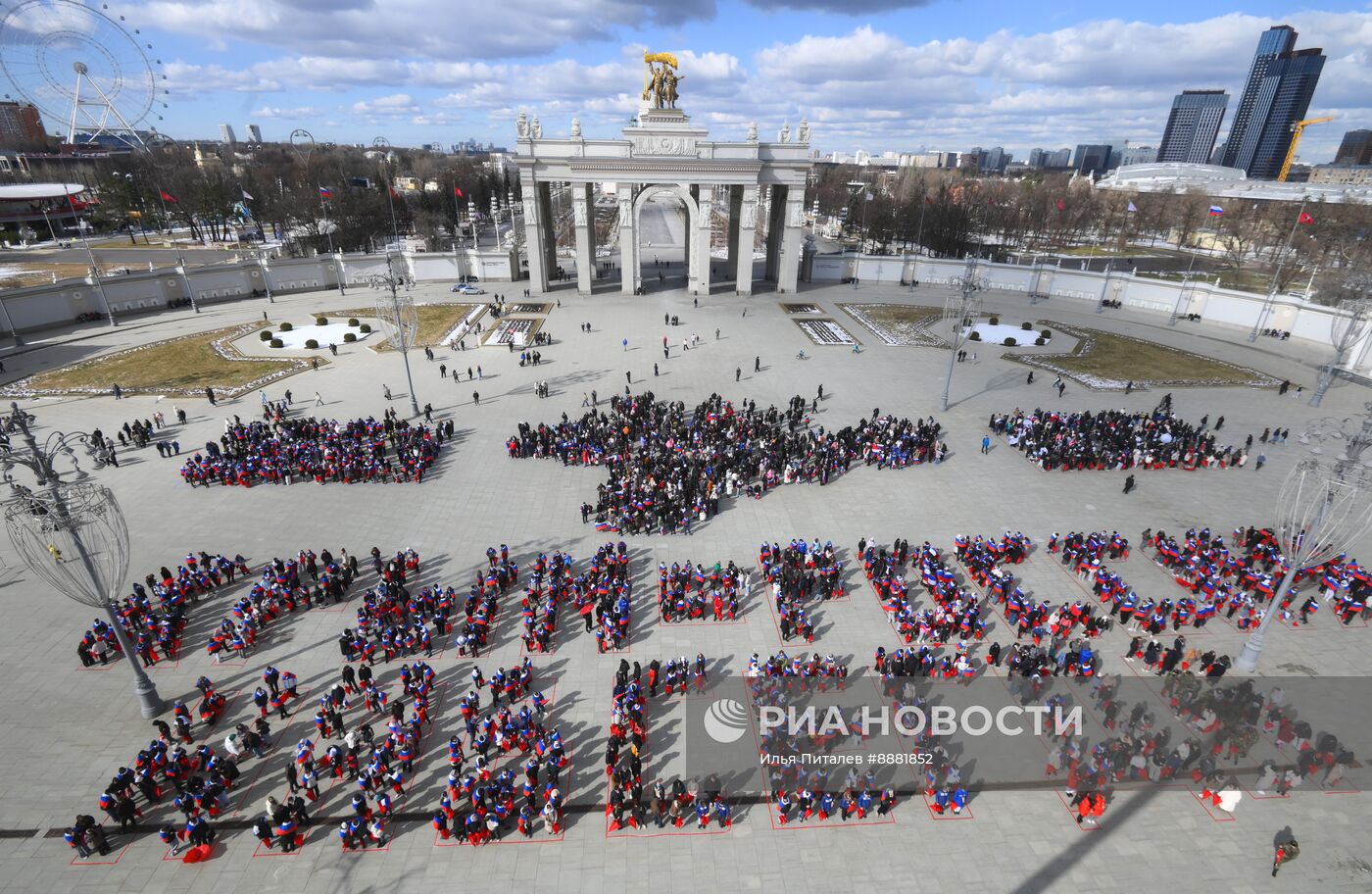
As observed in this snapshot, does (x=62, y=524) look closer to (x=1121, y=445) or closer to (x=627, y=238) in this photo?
(x=1121, y=445)

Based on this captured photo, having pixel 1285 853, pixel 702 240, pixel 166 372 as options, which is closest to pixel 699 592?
pixel 1285 853

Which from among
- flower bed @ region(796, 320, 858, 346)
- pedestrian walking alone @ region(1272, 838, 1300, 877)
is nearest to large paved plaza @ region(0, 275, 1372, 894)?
pedestrian walking alone @ region(1272, 838, 1300, 877)

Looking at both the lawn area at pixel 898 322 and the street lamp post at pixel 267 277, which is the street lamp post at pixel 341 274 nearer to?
the street lamp post at pixel 267 277

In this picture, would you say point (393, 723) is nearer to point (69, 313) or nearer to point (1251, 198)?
point (69, 313)

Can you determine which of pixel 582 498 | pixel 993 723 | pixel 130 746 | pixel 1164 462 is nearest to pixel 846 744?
pixel 993 723

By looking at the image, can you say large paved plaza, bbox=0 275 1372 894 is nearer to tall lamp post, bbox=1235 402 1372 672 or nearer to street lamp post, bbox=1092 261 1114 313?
tall lamp post, bbox=1235 402 1372 672
